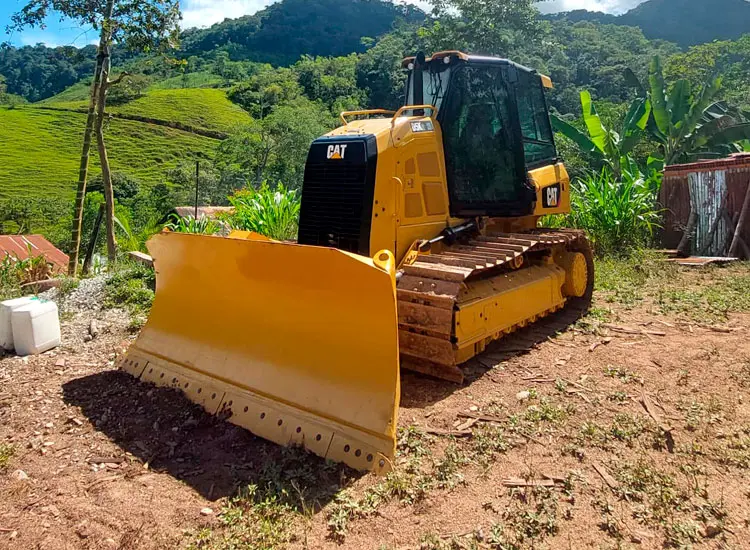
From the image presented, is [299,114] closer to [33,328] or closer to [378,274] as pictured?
[33,328]

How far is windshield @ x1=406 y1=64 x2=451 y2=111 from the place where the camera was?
5.09 metres

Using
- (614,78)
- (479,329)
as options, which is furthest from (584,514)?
(614,78)

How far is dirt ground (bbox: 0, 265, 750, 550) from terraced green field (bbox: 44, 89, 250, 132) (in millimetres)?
63092

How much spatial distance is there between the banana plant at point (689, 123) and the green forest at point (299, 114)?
0.14 feet

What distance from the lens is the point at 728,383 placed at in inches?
164

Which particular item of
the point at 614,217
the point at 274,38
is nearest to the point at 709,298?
Result: the point at 614,217

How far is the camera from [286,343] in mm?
3678

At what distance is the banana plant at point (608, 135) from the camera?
1491 cm

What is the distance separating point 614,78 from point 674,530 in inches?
1906

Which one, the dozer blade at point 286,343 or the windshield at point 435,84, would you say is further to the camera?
the windshield at point 435,84

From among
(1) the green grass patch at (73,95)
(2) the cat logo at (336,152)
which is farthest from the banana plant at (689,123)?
(1) the green grass patch at (73,95)

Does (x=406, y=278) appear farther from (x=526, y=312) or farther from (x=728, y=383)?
(x=728, y=383)

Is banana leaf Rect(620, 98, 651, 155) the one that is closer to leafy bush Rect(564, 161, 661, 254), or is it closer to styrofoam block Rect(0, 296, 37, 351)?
leafy bush Rect(564, 161, 661, 254)

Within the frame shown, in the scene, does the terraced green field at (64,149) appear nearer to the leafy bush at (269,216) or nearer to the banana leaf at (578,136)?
the banana leaf at (578,136)
